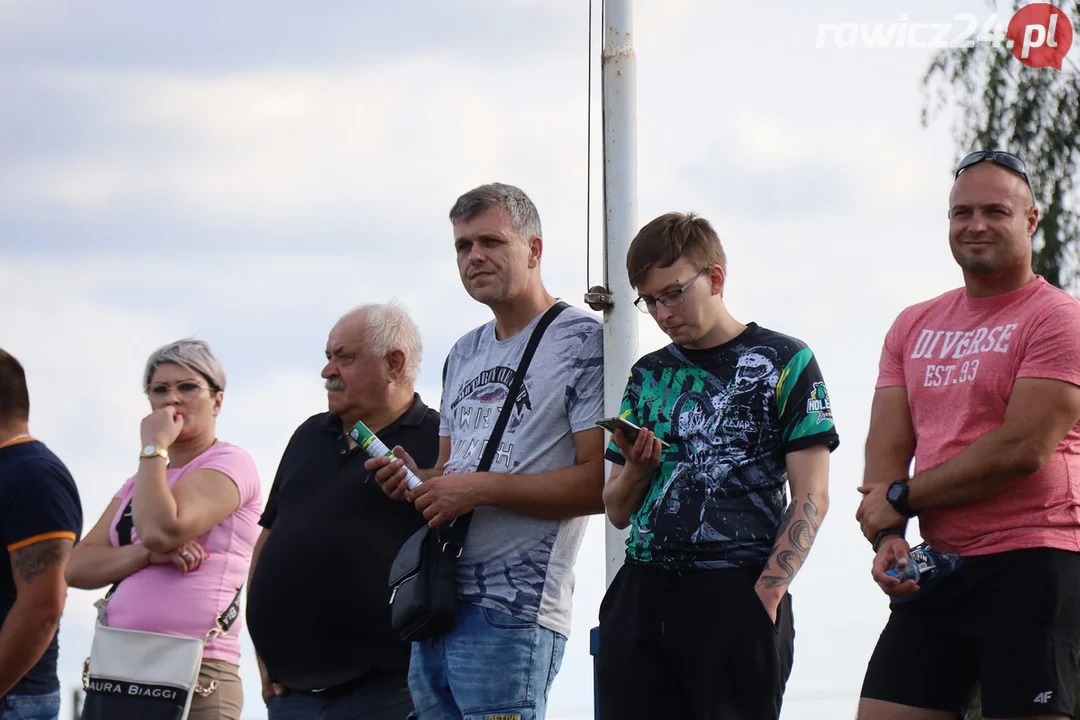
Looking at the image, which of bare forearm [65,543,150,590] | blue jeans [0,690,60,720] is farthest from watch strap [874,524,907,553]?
blue jeans [0,690,60,720]

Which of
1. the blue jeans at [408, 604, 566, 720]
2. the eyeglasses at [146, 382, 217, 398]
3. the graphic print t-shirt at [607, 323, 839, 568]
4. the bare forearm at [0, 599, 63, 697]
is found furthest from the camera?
the eyeglasses at [146, 382, 217, 398]

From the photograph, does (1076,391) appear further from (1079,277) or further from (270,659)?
(1079,277)

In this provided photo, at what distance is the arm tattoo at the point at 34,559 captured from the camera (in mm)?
4957

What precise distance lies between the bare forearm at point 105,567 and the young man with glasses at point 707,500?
1858 millimetres

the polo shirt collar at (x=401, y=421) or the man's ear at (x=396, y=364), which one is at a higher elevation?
the man's ear at (x=396, y=364)

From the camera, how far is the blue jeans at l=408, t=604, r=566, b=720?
4.12 metres

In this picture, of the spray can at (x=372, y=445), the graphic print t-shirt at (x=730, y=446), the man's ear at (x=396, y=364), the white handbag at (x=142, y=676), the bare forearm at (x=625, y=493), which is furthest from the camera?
the man's ear at (x=396, y=364)

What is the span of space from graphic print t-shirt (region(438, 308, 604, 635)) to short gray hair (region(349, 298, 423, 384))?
0.49 meters

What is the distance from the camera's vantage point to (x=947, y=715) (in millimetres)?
3727

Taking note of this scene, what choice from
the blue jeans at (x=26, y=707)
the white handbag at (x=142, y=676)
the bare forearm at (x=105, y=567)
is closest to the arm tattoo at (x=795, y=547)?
the white handbag at (x=142, y=676)

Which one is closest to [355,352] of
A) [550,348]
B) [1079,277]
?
[550,348]

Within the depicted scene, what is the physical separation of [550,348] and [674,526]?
87 centimetres

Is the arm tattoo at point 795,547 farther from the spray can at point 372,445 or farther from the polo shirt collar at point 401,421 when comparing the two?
the polo shirt collar at point 401,421

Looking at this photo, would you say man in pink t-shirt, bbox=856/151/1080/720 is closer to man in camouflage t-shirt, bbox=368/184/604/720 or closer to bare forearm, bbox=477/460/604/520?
bare forearm, bbox=477/460/604/520
